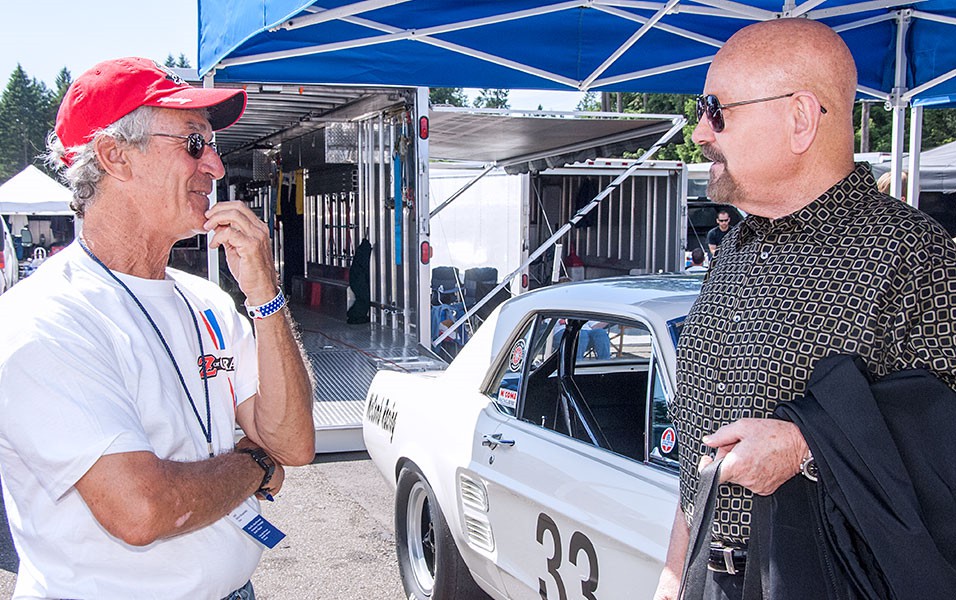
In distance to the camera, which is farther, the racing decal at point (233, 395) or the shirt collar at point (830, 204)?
the racing decal at point (233, 395)

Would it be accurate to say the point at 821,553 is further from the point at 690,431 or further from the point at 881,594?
the point at 690,431

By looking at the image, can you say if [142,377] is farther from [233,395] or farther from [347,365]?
[347,365]

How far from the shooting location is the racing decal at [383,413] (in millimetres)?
4508

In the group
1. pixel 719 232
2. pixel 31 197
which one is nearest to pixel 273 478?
pixel 719 232

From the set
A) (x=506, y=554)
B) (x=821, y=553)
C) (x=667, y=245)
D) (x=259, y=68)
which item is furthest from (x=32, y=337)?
(x=667, y=245)

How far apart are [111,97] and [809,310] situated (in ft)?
4.89

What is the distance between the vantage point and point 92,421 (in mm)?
1599

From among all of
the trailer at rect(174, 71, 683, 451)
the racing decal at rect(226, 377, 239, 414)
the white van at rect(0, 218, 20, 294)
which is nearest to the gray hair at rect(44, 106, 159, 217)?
the racing decal at rect(226, 377, 239, 414)

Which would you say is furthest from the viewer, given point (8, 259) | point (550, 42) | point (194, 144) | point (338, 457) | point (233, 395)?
point (8, 259)

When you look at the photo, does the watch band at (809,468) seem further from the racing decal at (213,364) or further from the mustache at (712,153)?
the racing decal at (213,364)

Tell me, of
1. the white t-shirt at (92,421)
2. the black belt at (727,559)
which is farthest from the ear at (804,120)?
the white t-shirt at (92,421)

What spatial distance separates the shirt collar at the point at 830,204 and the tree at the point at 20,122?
11528 cm

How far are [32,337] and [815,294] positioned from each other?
1.47m

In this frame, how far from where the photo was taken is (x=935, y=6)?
470cm
